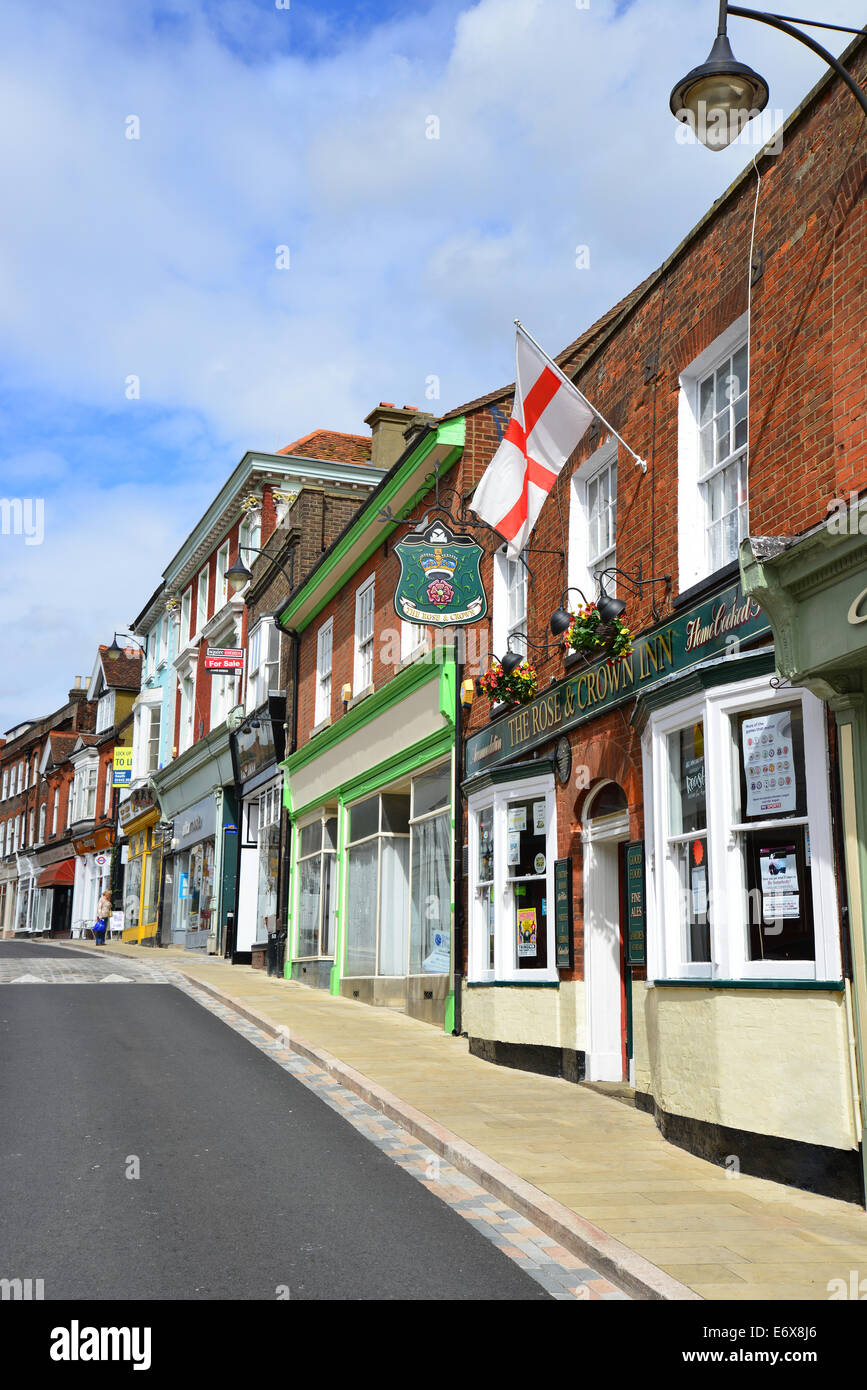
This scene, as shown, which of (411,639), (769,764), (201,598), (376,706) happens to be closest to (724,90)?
(769,764)

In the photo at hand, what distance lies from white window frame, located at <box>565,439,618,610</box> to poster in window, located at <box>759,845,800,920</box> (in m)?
4.40

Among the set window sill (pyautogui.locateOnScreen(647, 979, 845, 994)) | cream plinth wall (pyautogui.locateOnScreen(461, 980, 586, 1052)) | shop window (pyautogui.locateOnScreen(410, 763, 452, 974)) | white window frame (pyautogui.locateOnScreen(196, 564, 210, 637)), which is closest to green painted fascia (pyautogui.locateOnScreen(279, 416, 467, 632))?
shop window (pyautogui.locateOnScreen(410, 763, 452, 974))

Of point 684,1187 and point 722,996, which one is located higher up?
point 722,996

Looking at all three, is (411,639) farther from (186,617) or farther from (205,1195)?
(186,617)

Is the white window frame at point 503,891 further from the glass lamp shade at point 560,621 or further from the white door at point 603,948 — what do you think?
the glass lamp shade at point 560,621

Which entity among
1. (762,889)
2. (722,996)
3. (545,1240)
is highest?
(762,889)

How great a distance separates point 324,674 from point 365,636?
287 cm

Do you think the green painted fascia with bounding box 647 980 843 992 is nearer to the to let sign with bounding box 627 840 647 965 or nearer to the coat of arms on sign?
the to let sign with bounding box 627 840 647 965

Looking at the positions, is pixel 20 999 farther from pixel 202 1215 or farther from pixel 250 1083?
pixel 202 1215

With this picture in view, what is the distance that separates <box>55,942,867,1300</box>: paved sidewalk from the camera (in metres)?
5.93

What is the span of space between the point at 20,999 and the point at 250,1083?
23.6 ft

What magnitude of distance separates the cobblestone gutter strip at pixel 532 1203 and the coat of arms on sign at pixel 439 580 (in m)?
5.16

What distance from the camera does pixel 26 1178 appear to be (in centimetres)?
772
